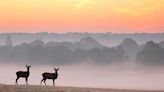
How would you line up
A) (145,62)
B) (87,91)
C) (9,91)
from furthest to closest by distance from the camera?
(145,62) → (87,91) → (9,91)

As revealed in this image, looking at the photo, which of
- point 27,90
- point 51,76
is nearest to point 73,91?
point 27,90

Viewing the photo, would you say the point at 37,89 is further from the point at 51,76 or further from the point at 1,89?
the point at 51,76

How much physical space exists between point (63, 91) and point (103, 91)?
6094 millimetres

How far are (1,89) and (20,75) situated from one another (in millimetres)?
13984

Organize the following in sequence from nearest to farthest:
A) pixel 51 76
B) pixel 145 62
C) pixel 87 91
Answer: pixel 87 91, pixel 51 76, pixel 145 62

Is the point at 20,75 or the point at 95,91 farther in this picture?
the point at 20,75

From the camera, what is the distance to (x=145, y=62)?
7864 inches

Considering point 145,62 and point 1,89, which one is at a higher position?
point 145,62

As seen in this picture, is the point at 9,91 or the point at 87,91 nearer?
the point at 9,91

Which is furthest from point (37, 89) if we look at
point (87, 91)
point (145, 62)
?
point (145, 62)

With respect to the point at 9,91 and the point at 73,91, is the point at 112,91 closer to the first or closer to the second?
the point at 73,91

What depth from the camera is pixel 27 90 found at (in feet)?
Result: 174

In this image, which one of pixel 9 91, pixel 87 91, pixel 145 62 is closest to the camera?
pixel 9 91

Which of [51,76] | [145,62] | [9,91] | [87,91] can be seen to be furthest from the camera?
[145,62]
